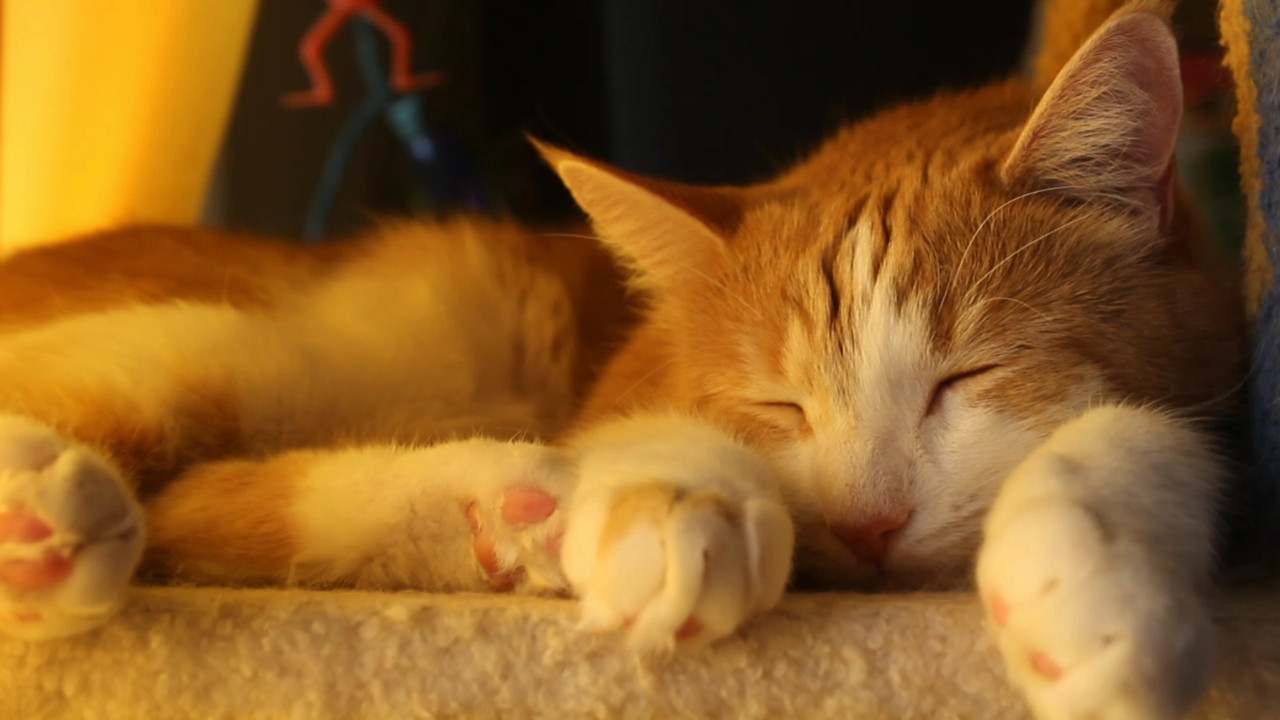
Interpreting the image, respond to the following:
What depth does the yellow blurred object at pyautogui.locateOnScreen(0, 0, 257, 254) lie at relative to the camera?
2125 mm

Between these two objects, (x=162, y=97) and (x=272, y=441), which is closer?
(x=272, y=441)

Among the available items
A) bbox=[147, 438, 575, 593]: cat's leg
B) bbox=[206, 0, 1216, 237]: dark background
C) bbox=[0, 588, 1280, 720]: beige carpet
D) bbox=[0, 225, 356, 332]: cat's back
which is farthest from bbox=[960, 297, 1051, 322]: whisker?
bbox=[206, 0, 1216, 237]: dark background

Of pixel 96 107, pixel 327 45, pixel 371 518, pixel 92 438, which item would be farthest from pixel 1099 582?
pixel 327 45

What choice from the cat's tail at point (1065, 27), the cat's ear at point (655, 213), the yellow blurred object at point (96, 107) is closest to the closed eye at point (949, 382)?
the cat's ear at point (655, 213)

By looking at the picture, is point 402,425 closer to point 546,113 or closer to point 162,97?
point 162,97

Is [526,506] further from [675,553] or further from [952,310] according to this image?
[952,310]

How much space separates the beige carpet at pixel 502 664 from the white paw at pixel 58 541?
4 cm

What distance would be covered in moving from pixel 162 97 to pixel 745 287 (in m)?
1.60

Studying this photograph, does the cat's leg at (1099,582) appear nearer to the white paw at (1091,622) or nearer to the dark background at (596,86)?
the white paw at (1091,622)

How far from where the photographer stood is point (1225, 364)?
106 centimetres

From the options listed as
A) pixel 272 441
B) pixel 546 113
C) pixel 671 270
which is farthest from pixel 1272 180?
pixel 546 113

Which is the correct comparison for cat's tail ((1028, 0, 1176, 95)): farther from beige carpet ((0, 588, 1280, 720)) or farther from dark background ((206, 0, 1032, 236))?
beige carpet ((0, 588, 1280, 720))

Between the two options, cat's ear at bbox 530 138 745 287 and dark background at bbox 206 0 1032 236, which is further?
dark background at bbox 206 0 1032 236

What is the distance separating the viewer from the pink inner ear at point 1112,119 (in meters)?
0.96
